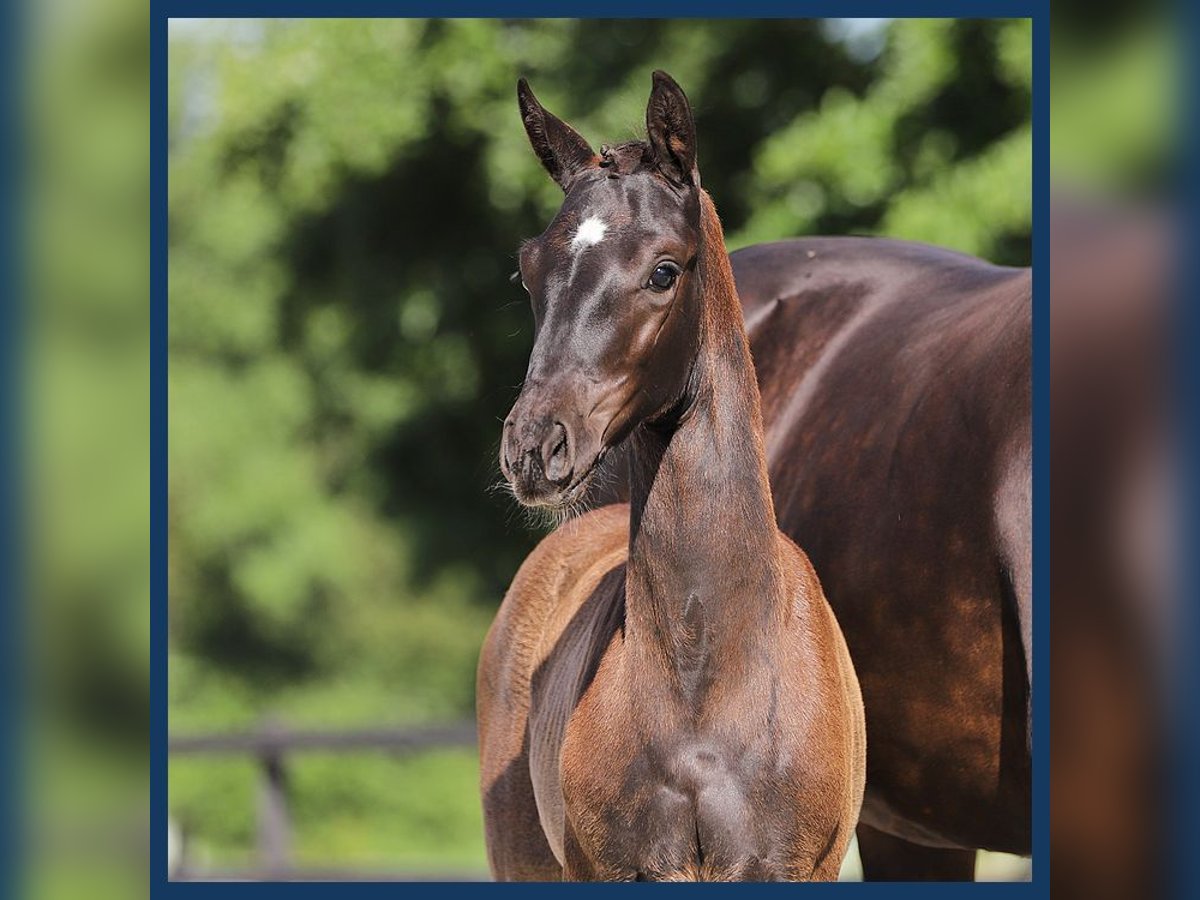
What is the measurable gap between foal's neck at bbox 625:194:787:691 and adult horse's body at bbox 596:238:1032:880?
0.70 metres

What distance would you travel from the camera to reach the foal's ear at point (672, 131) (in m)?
3.19

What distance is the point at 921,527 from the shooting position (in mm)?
4129

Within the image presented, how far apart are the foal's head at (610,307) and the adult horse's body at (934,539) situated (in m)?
0.97

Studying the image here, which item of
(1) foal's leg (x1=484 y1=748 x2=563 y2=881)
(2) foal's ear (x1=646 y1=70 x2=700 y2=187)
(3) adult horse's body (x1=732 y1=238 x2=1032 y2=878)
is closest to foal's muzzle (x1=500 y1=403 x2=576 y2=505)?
(2) foal's ear (x1=646 y1=70 x2=700 y2=187)

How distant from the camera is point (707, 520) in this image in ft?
11.0

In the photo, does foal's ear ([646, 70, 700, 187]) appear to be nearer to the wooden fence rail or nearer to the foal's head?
the foal's head

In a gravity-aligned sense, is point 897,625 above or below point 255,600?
above

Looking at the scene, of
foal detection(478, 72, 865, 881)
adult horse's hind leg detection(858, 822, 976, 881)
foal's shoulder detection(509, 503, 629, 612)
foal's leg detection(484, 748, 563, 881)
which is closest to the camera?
foal detection(478, 72, 865, 881)

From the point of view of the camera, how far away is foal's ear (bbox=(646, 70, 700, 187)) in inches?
125

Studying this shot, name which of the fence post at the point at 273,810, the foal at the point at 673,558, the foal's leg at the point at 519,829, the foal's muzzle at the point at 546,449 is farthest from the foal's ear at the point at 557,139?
the fence post at the point at 273,810
